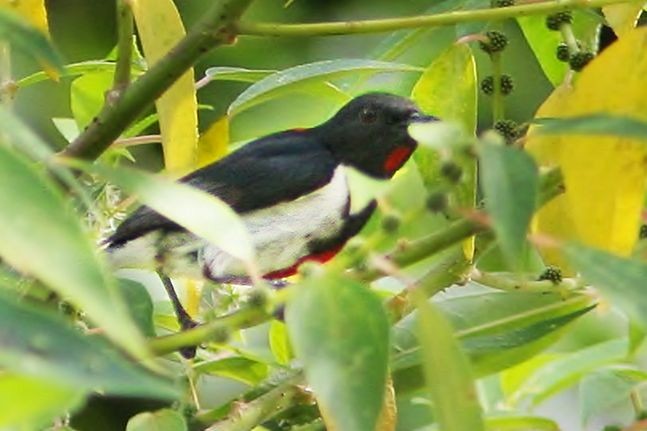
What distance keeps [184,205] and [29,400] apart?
12 cm

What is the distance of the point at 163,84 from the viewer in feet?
2.44

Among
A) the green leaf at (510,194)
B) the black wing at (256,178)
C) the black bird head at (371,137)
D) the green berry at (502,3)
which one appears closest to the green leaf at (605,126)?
the green leaf at (510,194)

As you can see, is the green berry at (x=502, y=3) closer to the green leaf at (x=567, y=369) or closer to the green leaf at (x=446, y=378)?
the green leaf at (x=567, y=369)

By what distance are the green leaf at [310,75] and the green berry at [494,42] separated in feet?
0.15

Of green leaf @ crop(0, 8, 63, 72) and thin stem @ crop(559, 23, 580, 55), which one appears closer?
green leaf @ crop(0, 8, 63, 72)

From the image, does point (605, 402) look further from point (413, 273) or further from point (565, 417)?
point (565, 417)

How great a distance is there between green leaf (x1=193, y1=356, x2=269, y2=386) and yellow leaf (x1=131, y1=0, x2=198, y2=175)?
0.12 metres

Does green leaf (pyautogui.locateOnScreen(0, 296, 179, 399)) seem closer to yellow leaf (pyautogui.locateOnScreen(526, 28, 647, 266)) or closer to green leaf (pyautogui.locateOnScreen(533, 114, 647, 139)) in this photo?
green leaf (pyautogui.locateOnScreen(533, 114, 647, 139))

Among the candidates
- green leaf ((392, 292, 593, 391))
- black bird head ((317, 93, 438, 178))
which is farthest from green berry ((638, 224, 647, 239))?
black bird head ((317, 93, 438, 178))

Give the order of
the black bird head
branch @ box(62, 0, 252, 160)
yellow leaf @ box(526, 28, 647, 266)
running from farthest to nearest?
the black bird head
branch @ box(62, 0, 252, 160)
yellow leaf @ box(526, 28, 647, 266)

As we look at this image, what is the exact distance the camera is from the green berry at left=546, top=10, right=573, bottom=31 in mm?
861

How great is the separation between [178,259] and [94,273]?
801mm

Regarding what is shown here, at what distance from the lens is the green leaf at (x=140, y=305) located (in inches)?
30.7

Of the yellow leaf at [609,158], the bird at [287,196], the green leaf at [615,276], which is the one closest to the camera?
the green leaf at [615,276]
